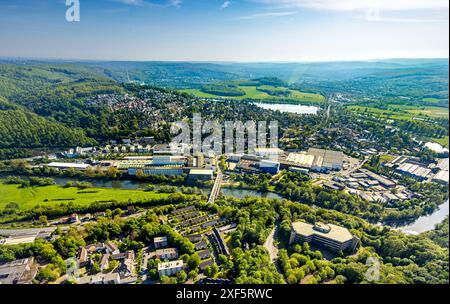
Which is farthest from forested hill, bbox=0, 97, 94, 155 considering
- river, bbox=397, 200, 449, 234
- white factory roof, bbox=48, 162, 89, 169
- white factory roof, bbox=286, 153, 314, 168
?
river, bbox=397, 200, 449, 234

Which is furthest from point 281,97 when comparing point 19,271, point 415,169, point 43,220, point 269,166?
point 19,271

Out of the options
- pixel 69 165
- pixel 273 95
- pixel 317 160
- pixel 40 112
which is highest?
pixel 273 95

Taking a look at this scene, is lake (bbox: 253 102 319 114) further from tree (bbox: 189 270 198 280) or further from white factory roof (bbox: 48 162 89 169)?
tree (bbox: 189 270 198 280)

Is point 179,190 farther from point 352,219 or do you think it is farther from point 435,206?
point 435,206

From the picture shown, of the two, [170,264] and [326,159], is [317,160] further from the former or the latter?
[170,264]

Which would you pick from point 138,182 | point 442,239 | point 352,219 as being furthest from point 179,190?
point 442,239
